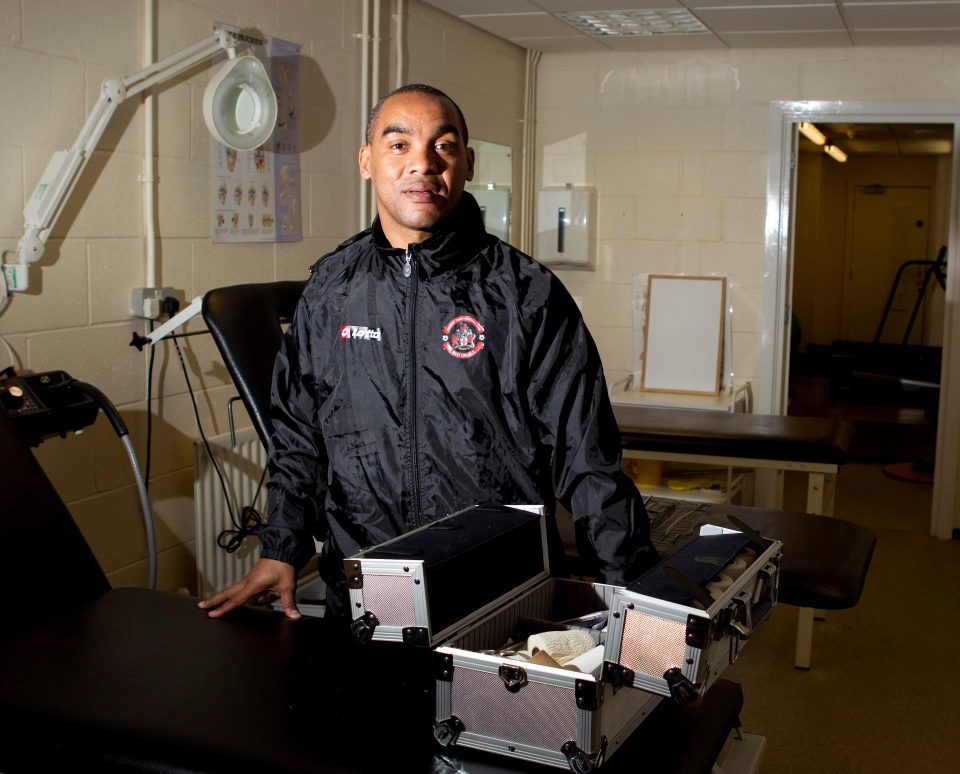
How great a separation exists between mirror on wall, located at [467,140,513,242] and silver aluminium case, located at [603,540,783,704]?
4146mm

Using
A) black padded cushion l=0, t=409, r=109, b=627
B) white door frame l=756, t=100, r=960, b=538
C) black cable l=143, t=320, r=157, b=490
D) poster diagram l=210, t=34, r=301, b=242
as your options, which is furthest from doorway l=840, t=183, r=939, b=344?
black padded cushion l=0, t=409, r=109, b=627

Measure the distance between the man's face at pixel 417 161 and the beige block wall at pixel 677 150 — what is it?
152 inches

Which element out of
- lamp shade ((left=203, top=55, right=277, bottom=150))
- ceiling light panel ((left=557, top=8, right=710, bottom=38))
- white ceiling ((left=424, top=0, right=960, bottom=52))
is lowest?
lamp shade ((left=203, top=55, right=277, bottom=150))

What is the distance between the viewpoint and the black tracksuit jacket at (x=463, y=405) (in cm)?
176

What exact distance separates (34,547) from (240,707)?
0.65 metres

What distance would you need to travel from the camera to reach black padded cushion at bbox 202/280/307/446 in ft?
7.97

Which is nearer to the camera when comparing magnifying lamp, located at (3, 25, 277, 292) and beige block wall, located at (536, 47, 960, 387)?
magnifying lamp, located at (3, 25, 277, 292)

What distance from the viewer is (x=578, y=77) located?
18.5ft

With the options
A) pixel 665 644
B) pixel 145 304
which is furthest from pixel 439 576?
pixel 145 304

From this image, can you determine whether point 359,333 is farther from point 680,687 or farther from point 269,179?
point 269,179

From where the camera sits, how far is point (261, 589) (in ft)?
6.00

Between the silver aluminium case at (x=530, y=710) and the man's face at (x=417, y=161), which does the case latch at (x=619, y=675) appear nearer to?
the silver aluminium case at (x=530, y=710)

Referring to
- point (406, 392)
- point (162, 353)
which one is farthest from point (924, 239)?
point (406, 392)

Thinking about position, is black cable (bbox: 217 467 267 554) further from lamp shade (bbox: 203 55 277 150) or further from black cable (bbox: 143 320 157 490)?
lamp shade (bbox: 203 55 277 150)
